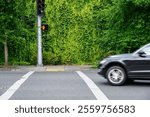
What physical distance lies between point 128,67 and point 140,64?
432 millimetres

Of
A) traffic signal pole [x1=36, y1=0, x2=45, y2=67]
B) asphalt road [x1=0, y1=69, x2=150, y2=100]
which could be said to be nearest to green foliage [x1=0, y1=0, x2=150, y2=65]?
traffic signal pole [x1=36, y1=0, x2=45, y2=67]

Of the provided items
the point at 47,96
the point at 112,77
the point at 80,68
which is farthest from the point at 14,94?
the point at 80,68

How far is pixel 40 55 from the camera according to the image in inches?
1184

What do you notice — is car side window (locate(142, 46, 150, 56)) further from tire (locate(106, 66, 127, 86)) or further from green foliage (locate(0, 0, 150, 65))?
green foliage (locate(0, 0, 150, 65))

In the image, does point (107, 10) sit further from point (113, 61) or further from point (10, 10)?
point (113, 61)

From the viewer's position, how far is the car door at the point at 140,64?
1717 centimetres

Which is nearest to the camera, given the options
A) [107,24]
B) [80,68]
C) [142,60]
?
[142,60]

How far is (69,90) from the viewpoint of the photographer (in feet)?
53.4

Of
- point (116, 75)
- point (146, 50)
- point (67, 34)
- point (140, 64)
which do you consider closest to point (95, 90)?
point (116, 75)

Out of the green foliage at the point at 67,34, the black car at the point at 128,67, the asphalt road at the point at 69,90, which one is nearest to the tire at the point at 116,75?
the black car at the point at 128,67

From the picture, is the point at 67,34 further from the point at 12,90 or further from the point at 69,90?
the point at 69,90

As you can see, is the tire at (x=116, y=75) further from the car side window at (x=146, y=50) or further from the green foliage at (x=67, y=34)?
the green foliage at (x=67, y=34)

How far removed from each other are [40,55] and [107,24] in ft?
15.2

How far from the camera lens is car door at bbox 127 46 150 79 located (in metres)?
17.2
